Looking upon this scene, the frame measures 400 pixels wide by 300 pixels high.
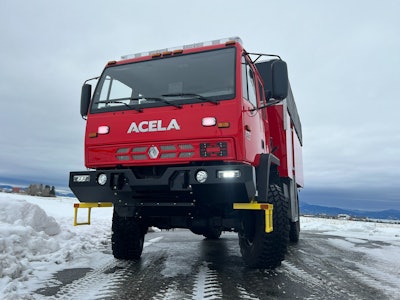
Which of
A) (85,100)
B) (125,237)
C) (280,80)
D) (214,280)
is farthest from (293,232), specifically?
(85,100)

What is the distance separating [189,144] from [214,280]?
1887mm

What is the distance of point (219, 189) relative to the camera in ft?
14.2

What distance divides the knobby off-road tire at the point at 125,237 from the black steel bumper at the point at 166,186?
3.48 feet

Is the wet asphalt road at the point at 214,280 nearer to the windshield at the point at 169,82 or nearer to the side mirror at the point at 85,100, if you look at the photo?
the windshield at the point at 169,82

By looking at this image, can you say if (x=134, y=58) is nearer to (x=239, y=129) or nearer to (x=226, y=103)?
(x=226, y=103)

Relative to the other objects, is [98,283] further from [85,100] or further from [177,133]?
[85,100]

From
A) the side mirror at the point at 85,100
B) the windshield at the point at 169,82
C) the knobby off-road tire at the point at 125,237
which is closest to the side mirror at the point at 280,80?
the windshield at the point at 169,82

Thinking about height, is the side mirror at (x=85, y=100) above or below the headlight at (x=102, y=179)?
above

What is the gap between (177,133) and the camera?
Answer: 177 inches

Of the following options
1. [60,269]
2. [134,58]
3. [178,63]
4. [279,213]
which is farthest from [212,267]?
[134,58]

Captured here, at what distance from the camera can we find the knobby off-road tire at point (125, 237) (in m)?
5.86

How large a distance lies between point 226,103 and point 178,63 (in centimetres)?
121

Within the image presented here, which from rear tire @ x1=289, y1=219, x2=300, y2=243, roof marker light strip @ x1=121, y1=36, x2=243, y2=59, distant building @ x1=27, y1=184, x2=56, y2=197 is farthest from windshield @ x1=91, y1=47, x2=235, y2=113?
distant building @ x1=27, y1=184, x2=56, y2=197

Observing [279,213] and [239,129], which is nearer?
Answer: [239,129]
